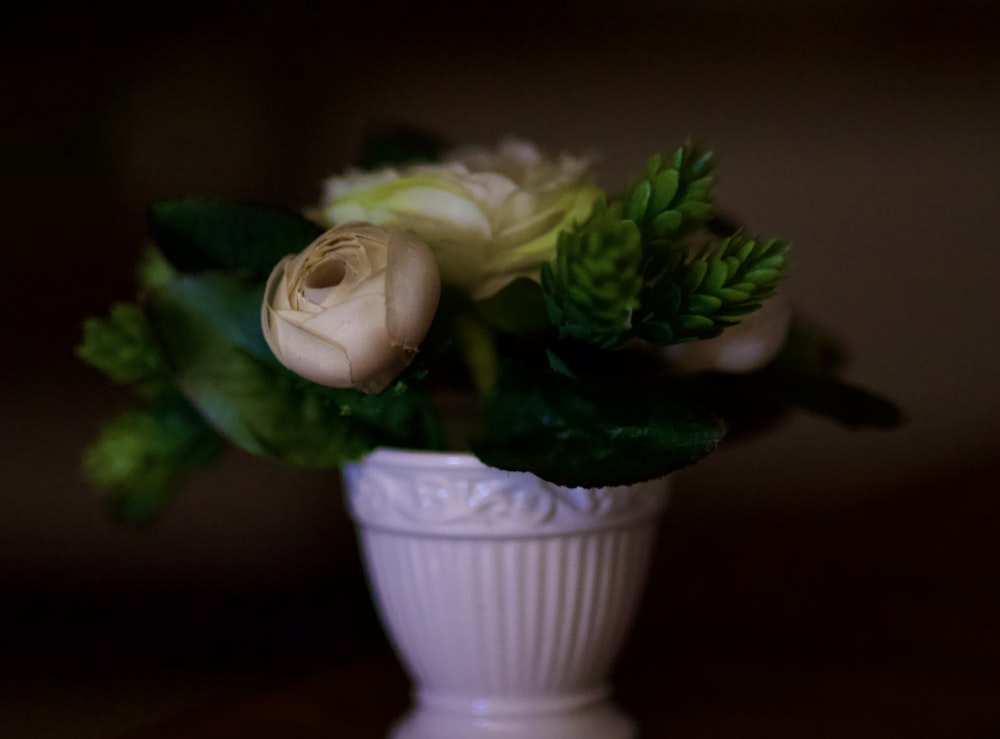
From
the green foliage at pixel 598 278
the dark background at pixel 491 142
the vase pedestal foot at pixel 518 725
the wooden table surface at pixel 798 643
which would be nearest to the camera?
the green foliage at pixel 598 278

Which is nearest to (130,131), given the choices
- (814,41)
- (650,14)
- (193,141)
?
(193,141)

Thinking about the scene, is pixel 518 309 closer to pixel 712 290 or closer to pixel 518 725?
pixel 712 290

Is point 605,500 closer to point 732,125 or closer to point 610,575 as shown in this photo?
point 610,575

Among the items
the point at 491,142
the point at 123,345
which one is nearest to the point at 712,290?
the point at 123,345

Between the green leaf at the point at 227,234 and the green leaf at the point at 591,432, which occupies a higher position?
the green leaf at the point at 227,234

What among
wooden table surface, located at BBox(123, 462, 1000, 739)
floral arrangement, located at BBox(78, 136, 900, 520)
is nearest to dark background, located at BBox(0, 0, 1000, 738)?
wooden table surface, located at BBox(123, 462, 1000, 739)

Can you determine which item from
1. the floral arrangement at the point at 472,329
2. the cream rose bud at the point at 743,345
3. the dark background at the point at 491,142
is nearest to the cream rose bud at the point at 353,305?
the floral arrangement at the point at 472,329

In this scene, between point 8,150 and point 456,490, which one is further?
point 8,150

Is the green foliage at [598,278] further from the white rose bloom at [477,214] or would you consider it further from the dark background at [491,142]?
the dark background at [491,142]
